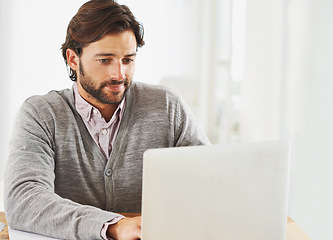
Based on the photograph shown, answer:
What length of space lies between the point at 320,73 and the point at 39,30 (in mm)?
1841

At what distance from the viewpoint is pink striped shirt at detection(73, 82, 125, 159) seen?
1.55 metres

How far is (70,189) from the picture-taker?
153 centimetres

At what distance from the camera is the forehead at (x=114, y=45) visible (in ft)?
4.88

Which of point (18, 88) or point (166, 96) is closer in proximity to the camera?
point (166, 96)

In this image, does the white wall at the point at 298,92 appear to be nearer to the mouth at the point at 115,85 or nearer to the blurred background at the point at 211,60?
the blurred background at the point at 211,60

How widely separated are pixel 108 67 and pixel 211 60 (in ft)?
5.16

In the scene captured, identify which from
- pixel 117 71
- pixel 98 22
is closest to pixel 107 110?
pixel 117 71

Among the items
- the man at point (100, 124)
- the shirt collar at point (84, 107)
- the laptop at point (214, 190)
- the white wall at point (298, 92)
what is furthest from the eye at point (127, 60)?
the white wall at point (298, 92)

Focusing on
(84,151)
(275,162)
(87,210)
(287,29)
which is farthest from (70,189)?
(287,29)

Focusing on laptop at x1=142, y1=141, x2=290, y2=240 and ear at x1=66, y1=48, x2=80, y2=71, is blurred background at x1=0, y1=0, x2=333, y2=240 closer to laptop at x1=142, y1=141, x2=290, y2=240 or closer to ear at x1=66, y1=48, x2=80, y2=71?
ear at x1=66, y1=48, x2=80, y2=71

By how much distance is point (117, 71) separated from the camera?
1507 mm

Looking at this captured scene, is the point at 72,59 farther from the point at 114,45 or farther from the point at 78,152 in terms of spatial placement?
the point at 78,152

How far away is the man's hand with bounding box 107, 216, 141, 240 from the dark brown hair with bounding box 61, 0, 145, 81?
0.68 meters

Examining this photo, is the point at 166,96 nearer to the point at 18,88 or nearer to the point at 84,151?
the point at 84,151
